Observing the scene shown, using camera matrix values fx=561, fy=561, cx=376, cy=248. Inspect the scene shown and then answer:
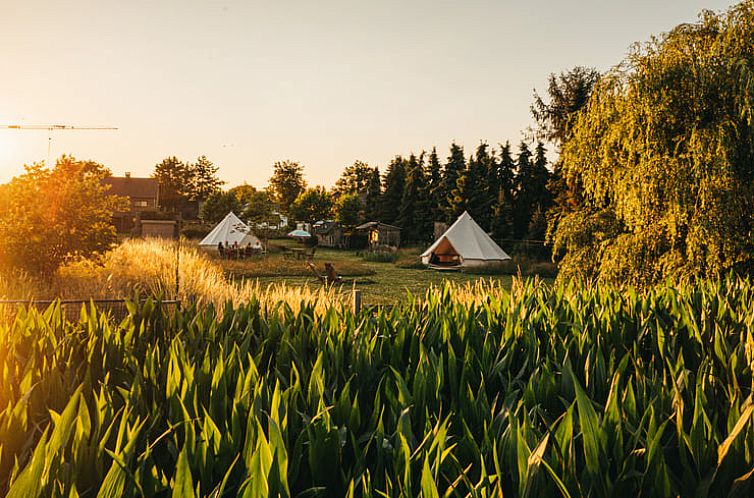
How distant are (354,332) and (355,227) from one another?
47.2 metres

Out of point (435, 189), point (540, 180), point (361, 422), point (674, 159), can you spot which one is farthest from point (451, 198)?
point (361, 422)

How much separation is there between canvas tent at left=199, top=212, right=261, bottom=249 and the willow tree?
24748mm

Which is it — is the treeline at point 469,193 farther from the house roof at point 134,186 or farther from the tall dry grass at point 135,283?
the house roof at point 134,186

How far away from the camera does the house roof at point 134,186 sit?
267 feet

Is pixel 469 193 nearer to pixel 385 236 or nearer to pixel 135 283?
pixel 385 236

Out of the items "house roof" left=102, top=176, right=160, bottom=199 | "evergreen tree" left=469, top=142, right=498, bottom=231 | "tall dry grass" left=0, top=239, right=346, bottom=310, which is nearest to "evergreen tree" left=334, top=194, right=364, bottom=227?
"evergreen tree" left=469, top=142, right=498, bottom=231

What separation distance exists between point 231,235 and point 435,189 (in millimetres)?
17427

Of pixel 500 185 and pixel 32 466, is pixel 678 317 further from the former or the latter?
pixel 500 185

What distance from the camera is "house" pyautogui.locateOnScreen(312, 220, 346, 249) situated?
53.2 metres

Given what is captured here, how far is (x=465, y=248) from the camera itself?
32.1m

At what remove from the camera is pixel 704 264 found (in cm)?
1262

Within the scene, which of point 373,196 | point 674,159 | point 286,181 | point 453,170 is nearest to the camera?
point 674,159

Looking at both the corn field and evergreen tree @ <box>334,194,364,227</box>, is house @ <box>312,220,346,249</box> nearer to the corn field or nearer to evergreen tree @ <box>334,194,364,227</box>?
evergreen tree @ <box>334,194,364,227</box>

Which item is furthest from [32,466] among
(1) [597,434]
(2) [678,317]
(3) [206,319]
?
(2) [678,317]
